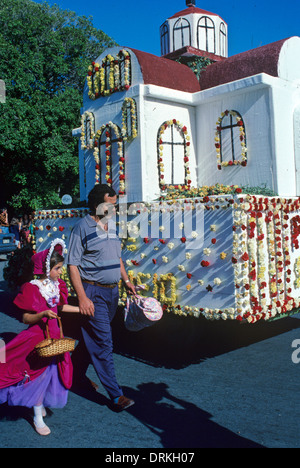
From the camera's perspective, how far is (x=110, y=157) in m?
7.42

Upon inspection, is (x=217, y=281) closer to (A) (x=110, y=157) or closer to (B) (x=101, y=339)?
(B) (x=101, y=339)

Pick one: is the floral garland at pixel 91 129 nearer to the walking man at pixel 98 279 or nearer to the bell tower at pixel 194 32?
the bell tower at pixel 194 32

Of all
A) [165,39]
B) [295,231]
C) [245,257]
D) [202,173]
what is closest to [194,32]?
[165,39]

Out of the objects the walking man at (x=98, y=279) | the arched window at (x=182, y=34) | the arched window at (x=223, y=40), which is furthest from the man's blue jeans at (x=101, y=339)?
the arched window at (x=223, y=40)

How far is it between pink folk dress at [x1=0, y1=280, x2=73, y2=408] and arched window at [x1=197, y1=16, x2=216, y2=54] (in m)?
7.41

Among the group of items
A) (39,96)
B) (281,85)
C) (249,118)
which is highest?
(39,96)

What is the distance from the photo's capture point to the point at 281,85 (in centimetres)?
672

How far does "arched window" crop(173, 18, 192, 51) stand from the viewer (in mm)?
9531

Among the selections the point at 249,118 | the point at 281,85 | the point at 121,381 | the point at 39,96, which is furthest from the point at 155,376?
the point at 39,96

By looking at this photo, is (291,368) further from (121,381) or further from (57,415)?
(57,415)

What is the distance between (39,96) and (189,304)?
16.9m

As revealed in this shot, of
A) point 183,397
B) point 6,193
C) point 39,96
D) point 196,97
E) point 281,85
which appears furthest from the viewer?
point 6,193

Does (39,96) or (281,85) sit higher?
(39,96)

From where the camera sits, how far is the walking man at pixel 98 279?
13.6ft
